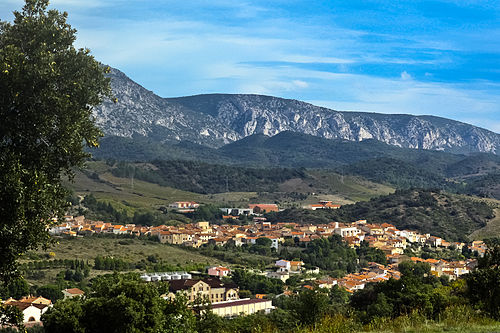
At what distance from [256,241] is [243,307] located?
4619 cm

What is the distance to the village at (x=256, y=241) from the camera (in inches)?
2112

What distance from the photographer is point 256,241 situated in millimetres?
97812

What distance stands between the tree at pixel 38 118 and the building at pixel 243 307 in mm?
37933

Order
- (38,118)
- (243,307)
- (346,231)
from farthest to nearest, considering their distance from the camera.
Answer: (346,231), (243,307), (38,118)

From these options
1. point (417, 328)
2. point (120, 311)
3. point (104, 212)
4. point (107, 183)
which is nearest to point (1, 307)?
point (120, 311)

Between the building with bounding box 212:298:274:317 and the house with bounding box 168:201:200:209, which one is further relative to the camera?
the house with bounding box 168:201:200:209

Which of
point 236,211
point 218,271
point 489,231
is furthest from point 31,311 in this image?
point 236,211

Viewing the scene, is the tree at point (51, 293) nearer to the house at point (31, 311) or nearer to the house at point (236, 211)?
the house at point (31, 311)

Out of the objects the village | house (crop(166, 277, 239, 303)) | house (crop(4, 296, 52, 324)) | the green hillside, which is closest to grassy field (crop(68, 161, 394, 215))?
the green hillside

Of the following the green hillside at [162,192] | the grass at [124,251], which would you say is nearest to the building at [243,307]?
the grass at [124,251]

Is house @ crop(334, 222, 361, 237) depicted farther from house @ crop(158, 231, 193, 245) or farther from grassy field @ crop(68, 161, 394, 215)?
grassy field @ crop(68, 161, 394, 215)

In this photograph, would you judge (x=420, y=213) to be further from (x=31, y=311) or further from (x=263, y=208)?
(x=31, y=311)

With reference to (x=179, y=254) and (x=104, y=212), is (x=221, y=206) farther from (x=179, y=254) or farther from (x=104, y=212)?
(x=179, y=254)

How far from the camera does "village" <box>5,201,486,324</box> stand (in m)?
53.6
